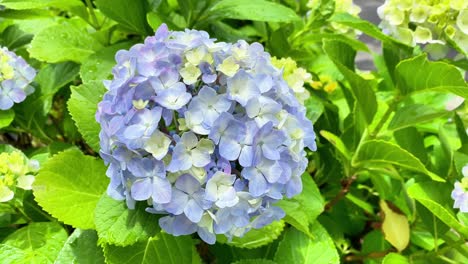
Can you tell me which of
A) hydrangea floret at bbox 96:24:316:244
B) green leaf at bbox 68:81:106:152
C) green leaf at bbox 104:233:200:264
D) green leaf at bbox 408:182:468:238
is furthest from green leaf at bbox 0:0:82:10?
green leaf at bbox 408:182:468:238

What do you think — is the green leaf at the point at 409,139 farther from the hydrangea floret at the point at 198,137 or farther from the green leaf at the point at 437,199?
the hydrangea floret at the point at 198,137

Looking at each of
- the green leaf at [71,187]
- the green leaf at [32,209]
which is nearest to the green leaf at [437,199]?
the green leaf at [71,187]

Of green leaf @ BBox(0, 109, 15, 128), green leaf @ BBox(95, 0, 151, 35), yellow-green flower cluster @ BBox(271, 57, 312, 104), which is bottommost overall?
green leaf @ BBox(0, 109, 15, 128)

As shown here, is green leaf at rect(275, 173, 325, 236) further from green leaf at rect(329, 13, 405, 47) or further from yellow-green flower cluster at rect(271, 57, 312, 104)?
green leaf at rect(329, 13, 405, 47)

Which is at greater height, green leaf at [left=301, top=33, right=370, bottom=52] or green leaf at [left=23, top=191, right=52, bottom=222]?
green leaf at [left=301, top=33, right=370, bottom=52]

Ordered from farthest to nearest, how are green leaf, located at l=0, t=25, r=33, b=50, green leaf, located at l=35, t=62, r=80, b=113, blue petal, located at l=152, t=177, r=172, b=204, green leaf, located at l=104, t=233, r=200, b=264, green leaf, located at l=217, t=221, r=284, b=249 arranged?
green leaf, located at l=0, t=25, r=33, b=50, green leaf, located at l=35, t=62, r=80, b=113, green leaf, located at l=217, t=221, r=284, b=249, green leaf, located at l=104, t=233, r=200, b=264, blue petal, located at l=152, t=177, r=172, b=204

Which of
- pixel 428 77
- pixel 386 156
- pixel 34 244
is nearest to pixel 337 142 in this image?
pixel 386 156
